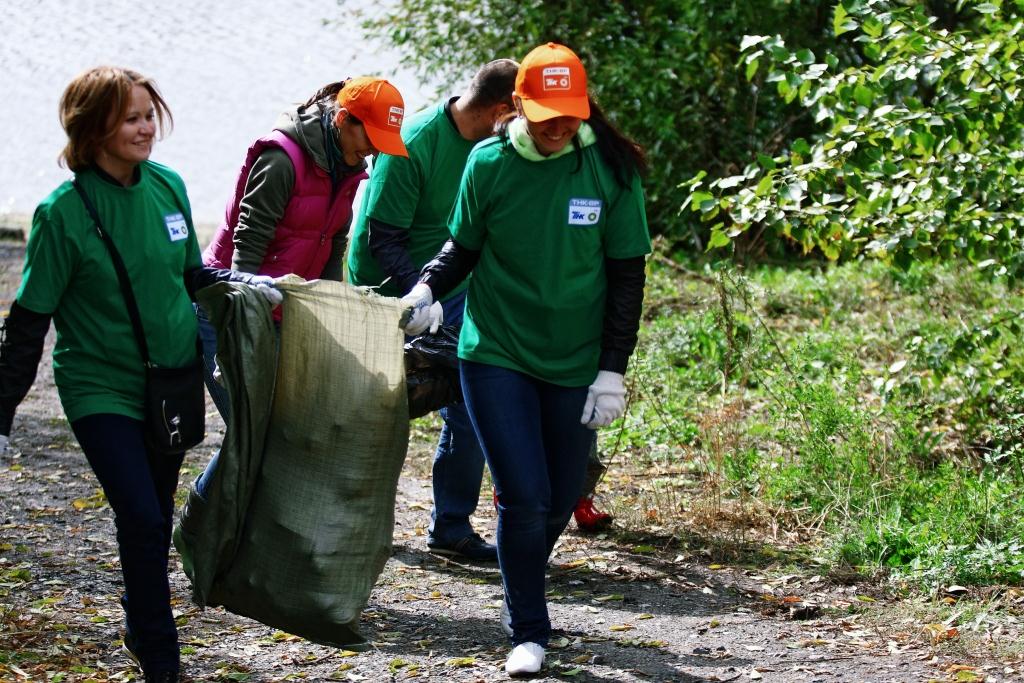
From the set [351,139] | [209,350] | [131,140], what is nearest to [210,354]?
[209,350]

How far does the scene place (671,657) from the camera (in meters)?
4.05

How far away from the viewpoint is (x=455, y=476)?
5.04 metres

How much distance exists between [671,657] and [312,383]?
1.43m

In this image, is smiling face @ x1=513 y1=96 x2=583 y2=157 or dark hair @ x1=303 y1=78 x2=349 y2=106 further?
dark hair @ x1=303 y1=78 x2=349 y2=106

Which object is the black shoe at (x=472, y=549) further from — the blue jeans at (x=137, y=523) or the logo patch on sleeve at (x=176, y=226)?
the logo patch on sleeve at (x=176, y=226)

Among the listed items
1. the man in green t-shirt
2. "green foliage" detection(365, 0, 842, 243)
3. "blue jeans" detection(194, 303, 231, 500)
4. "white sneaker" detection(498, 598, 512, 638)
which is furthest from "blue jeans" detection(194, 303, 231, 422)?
"green foliage" detection(365, 0, 842, 243)

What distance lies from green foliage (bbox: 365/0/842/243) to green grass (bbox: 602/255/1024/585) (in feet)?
11.7

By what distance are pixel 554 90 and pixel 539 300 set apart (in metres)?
0.58

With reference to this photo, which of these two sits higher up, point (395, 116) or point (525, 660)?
point (395, 116)

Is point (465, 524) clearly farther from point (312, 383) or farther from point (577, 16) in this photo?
point (577, 16)

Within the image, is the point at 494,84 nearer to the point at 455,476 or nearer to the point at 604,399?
the point at 604,399

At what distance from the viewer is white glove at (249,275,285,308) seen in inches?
140

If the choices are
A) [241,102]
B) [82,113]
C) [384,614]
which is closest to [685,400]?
[384,614]

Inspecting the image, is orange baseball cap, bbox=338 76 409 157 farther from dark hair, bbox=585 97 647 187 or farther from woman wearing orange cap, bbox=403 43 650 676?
dark hair, bbox=585 97 647 187
